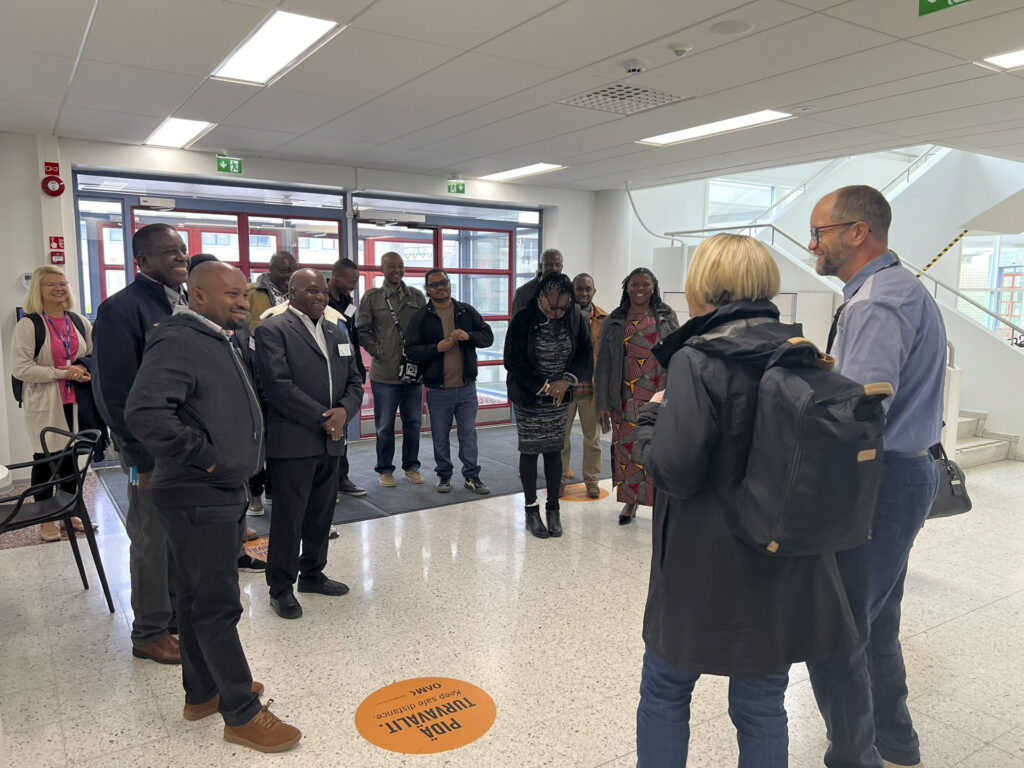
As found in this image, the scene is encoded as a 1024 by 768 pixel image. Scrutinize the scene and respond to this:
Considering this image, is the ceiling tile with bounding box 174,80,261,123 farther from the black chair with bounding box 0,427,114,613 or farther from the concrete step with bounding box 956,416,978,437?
the concrete step with bounding box 956,416,978,437

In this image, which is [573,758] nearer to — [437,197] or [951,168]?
[437,197]

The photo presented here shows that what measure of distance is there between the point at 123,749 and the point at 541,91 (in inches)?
156

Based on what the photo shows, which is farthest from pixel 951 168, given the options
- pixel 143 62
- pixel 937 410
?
pixel 143 62

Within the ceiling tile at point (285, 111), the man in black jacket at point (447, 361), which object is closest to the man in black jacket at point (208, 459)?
the ceiling tile at point (285, 111)

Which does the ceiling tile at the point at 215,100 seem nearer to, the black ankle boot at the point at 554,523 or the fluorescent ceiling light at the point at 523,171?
the fluorescent ceiling light at the point at 523,171

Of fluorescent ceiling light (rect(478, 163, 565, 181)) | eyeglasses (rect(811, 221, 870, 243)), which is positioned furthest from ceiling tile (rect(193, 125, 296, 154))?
eyeglasses (rect(811, 221, 870, 243))

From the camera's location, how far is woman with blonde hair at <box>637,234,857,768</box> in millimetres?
1493

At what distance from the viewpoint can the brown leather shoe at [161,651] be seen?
2.82 meters

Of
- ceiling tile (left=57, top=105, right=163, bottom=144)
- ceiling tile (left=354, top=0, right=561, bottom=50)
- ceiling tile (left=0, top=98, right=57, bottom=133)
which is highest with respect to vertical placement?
ceiling tile (left=354, top=0, right=561, bottom=50)

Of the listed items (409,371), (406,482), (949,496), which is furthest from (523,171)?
(949,496)

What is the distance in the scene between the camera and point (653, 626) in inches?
65.0

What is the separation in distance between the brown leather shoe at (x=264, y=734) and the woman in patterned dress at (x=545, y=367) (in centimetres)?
228

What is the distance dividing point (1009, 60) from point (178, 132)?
5.58 metres

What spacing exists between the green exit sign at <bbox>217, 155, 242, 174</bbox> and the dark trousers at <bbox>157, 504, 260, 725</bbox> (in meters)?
4.91
